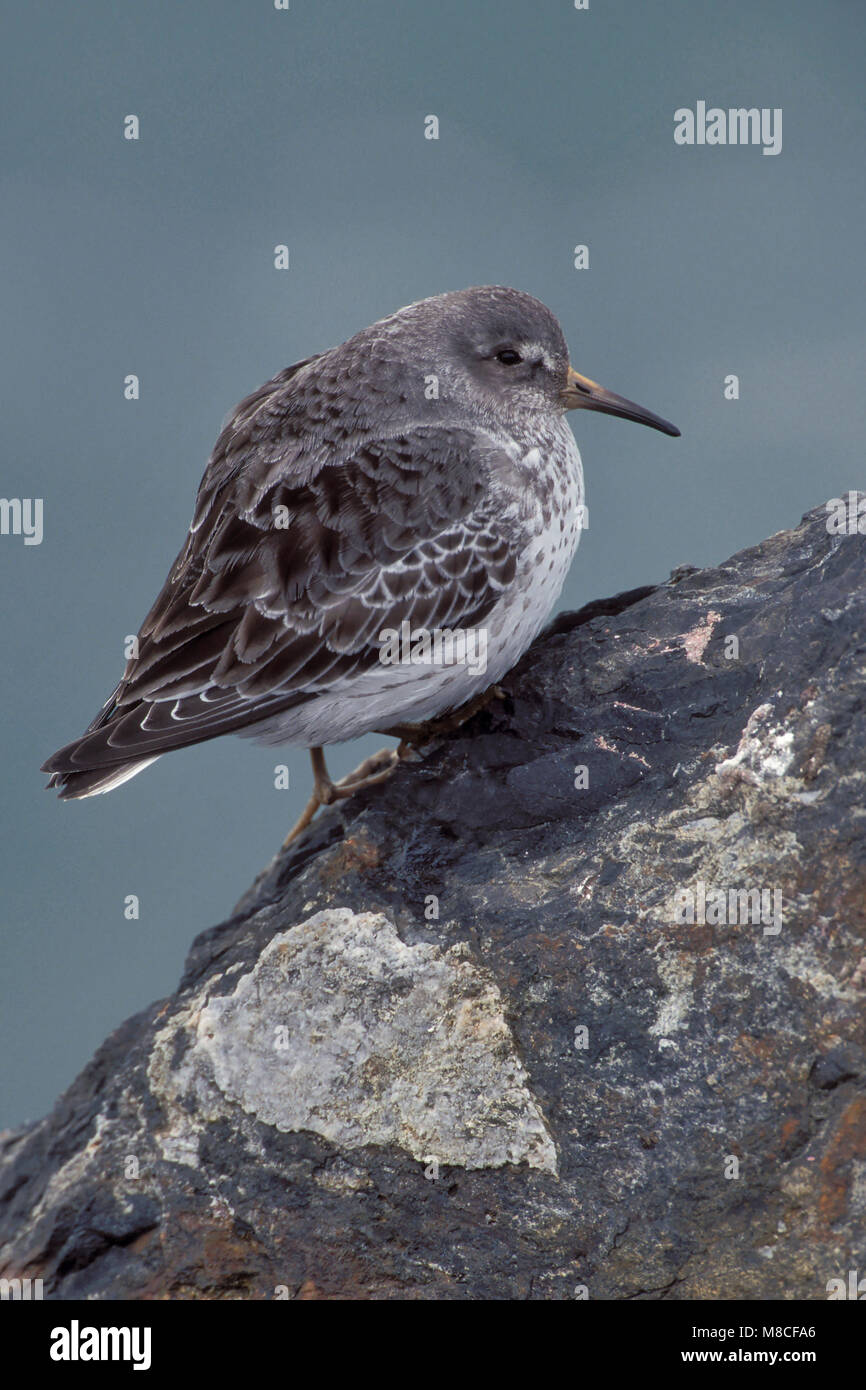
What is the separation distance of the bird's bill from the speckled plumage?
352 mm

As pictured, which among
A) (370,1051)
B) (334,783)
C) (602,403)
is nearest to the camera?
(370,1051)

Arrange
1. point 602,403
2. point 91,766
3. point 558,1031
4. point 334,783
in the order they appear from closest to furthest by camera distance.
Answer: point 558,1031 < point 91,766 < point 602,403 < point 334,783

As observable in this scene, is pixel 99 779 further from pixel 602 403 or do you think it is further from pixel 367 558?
pixel 602 403

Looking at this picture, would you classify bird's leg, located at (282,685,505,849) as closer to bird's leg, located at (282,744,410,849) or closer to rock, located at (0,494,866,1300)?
bird's leg, located at (282,744,410,849)

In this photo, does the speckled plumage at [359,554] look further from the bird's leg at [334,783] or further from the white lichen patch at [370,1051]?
the white lichen patch at [370,1051]

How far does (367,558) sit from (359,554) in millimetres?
36

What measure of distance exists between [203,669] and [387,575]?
0.82 m

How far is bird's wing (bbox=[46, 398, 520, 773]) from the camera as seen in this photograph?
4801 mm

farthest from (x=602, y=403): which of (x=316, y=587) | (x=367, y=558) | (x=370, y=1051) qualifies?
(x=370, y=1051)

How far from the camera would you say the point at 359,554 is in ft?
15.9

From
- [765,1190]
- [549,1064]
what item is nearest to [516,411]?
[549,1064]

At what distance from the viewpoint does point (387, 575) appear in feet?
15.9

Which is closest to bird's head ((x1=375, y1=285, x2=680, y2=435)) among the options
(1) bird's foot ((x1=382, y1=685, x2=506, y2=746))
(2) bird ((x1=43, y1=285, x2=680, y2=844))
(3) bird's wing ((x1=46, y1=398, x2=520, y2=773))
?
(2) bird ((x1=43, y1=285, x2=680, y2=844))

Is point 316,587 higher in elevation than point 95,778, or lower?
higher
